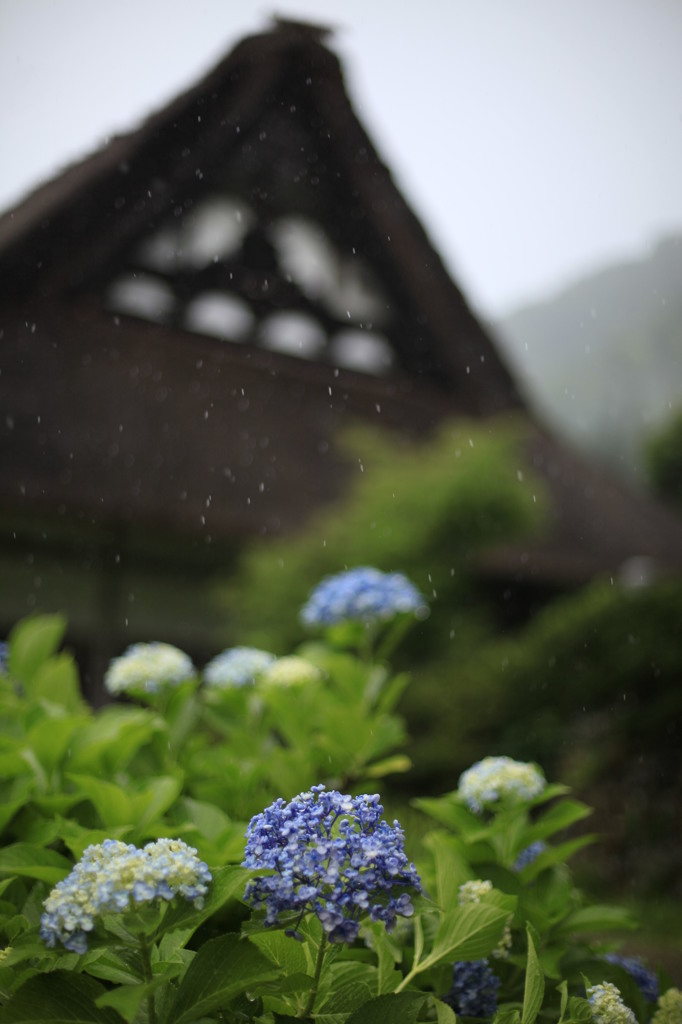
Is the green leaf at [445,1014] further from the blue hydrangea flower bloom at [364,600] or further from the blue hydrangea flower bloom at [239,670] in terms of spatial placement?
the blue hydrangea flower bloom at [364,600]

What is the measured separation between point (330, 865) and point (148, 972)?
0.52ft

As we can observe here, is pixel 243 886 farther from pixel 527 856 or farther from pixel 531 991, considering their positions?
pixel 527 856

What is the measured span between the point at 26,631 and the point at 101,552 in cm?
365

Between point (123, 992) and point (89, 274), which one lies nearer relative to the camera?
point (123, 992)

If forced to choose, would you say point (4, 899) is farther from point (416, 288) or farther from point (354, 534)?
point (416, 288)

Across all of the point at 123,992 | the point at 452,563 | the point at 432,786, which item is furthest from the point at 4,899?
the point at 452,563

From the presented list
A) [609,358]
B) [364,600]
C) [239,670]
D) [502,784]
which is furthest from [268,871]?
[609,358]

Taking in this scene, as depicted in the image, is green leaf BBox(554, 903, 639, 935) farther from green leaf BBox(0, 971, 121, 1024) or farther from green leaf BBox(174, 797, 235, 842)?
green leaf BBox(0, 971, 121, 1024)

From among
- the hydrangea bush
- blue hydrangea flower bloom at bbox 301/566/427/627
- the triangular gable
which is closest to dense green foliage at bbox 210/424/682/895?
the triangular gable

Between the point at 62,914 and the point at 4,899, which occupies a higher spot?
the point at 62,914

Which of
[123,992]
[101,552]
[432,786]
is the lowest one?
[432,786]

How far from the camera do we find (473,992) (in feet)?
3.17

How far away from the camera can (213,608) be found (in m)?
5.49

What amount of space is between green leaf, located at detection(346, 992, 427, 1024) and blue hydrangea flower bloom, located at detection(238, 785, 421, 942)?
0.08 meters
